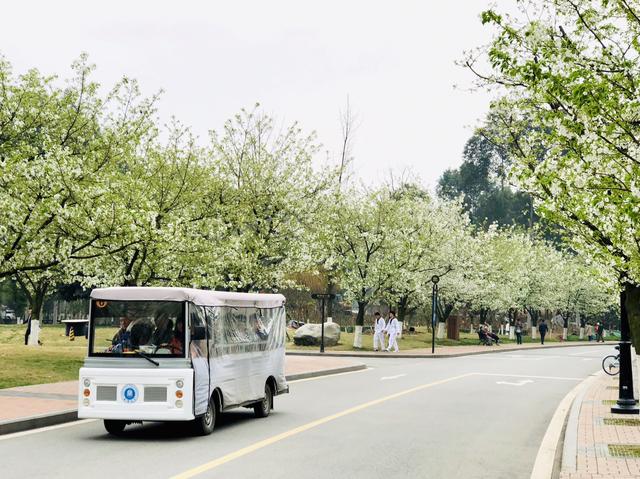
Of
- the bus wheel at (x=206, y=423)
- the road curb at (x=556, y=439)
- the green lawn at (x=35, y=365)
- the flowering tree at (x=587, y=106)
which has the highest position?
the flowering tree at (x=587, y=106)

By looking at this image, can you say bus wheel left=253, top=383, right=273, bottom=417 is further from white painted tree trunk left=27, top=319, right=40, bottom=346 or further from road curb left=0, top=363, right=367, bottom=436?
white painted tree trunk left=27, top=319, right=40, bottom=346

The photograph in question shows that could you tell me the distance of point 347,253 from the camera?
46.0 m

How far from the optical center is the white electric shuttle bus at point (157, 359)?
40.2 feet

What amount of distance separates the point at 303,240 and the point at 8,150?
13.3 metres

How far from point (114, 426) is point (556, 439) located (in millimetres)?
6667

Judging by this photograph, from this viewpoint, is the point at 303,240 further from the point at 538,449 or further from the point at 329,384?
the point at 538,449

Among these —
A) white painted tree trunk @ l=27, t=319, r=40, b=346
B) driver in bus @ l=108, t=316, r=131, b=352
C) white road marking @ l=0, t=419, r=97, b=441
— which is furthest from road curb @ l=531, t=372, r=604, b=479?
white painted tree trunk @ l=27, t=319, r=40, b=346

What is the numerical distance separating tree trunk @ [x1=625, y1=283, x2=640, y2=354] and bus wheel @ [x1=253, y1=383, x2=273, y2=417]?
7960 mm

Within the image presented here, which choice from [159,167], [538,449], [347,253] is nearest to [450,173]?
[347,253]

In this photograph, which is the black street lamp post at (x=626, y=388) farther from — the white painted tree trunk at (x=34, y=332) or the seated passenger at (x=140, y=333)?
the white painted tree trunk at (x=34, y=332)

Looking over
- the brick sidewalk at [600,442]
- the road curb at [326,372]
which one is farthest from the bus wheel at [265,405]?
the road curb at [326,372]

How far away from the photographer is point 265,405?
15.6 meters

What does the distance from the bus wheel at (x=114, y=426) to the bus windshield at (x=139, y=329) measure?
1100mm

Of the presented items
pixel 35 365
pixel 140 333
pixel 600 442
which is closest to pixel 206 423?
pixel 140 333
